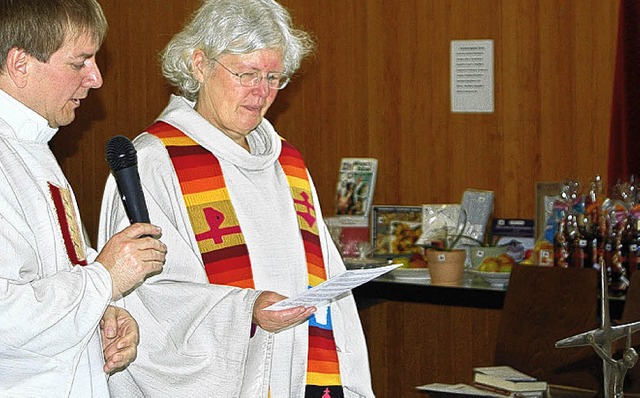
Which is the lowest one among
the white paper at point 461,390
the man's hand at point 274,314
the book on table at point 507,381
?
the white paper at point 461,390

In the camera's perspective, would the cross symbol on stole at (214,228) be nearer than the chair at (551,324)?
Yes

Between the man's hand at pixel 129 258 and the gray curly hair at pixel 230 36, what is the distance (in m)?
0.83

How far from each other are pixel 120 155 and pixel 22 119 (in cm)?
18

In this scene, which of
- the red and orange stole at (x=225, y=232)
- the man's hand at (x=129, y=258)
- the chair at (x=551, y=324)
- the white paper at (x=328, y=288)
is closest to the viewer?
the man's hand at (x=129, y=258)

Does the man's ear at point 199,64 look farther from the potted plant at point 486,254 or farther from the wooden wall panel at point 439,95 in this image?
the wooden wall panel at point 439,95

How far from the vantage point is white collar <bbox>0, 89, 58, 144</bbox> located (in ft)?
6.16

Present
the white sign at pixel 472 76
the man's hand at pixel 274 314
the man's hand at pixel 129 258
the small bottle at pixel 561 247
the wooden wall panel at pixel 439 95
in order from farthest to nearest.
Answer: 1. the white sign at pixel 472 76
2. the wooden wall panel at pixel 439 95
3. the small bottle at pixel 561 247
4. the man's hand at pixel 274 314
5. the man's hand at pixel 129 258

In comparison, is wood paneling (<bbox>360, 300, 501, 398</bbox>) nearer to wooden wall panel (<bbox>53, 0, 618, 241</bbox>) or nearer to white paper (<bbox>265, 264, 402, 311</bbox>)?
wooden wall panel (<bbox>53, 0, 618, 241</bbox>)

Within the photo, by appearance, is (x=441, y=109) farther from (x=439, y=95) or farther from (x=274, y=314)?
(x=274, y=314)

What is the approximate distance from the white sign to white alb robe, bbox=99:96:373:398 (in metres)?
2.62

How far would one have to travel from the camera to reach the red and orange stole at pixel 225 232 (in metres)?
2.54

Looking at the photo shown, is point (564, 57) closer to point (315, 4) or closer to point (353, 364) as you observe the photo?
point (315, 4)

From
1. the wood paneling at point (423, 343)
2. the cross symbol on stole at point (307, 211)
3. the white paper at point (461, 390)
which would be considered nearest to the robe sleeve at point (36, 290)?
the cross symbol on stole at point (307, 211)

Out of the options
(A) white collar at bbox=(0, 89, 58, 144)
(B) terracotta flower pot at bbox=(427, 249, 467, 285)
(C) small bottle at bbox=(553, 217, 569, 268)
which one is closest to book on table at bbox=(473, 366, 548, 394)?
(C) small bottle at bbox=(553, 217, 569, 268)
